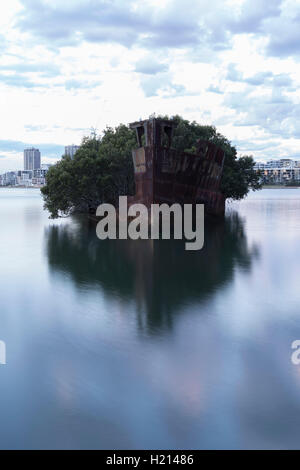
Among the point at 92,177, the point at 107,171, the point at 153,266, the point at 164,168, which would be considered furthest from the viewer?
the point at 107,171

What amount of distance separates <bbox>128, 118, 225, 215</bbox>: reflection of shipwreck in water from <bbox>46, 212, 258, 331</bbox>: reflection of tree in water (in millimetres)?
3839

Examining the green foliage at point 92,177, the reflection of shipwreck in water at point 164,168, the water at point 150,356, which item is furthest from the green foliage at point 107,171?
the water at point 150,356

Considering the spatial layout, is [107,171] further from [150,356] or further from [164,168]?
[150,356]

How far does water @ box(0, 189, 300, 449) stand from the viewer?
22.7ft

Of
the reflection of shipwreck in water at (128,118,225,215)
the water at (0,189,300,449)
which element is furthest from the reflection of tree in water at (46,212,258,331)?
the reflection of shipwreck in water at (128,118,225,215)

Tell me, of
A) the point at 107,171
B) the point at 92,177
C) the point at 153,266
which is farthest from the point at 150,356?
the point at 107,171

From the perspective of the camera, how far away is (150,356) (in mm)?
9875

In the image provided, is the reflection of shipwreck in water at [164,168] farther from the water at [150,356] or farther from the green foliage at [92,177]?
the water at [150,356]

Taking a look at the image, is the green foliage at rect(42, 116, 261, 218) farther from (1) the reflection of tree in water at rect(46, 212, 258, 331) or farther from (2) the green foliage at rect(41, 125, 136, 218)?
(1) the reflection of tree in water at rect(46, 212, 258, 331)

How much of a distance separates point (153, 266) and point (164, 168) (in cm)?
1248
